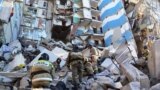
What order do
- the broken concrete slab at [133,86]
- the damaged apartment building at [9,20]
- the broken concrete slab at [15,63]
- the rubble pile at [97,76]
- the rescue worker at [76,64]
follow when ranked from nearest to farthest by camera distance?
1. the broken concrete slab at [133,86]
2. the rubble pile at [97,76]
3. the rescue worker at [76,64]
4. the broken concrete slab at [15,63]
5. the damaged apartment building at [9,20]

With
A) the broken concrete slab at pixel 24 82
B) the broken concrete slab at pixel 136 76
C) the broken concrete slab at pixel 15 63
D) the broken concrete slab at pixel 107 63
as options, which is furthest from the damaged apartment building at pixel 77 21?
the broken concrete slab at pixel 136 76

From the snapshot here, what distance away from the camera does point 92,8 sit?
2531 cm

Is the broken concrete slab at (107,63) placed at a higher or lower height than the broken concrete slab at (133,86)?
lower

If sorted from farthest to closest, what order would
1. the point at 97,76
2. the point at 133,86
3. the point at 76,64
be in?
the point at 97,76, the point at 76,64, the point at 133,86

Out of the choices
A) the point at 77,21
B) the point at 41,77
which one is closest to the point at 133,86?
the point at 41,77

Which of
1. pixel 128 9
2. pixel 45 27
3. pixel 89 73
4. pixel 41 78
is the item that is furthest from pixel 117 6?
pixel 41 78

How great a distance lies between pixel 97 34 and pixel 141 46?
298cm

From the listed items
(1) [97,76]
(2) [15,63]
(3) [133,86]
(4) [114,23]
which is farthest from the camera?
(4) [114,23]

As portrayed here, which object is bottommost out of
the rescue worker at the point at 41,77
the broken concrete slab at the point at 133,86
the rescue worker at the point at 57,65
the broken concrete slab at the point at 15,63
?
the broken concrete slab at the point at 15,63

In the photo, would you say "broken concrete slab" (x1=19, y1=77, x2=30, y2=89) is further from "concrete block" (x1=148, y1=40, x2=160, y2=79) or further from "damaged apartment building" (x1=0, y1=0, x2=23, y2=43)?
"damaged apartment building" (x1=0, y1=0, x2=23, y2=43)

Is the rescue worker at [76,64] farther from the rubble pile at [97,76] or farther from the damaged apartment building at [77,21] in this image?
the damaged apartment building at [77,21]

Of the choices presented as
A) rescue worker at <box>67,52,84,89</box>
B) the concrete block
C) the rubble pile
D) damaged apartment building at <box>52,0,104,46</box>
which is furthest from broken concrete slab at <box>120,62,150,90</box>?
damaged apartment building at <box>52,0,104,46</box>

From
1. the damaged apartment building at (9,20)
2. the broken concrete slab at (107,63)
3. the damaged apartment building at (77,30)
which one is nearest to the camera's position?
the broken concrete slab at (107,63)

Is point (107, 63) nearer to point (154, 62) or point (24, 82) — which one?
point (154, 62)
